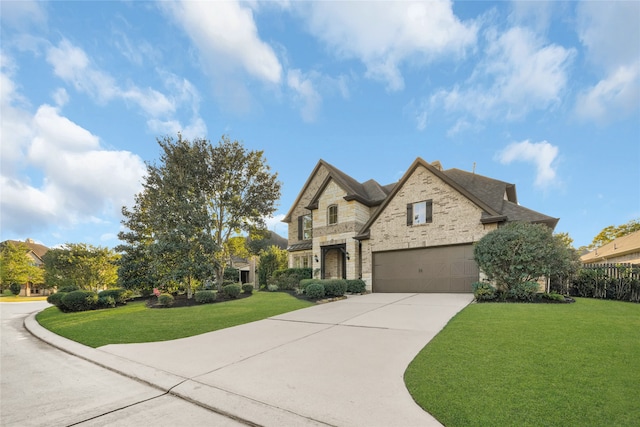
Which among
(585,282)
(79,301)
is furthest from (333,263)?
(79,301)

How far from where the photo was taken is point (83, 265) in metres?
16.9

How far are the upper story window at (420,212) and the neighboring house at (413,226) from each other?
0.05 meters

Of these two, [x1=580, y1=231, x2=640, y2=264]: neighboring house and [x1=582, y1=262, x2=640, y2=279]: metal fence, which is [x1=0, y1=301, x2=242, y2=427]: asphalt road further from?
[x1=580, y1=231, x2=640, y2=264]: neighboring house

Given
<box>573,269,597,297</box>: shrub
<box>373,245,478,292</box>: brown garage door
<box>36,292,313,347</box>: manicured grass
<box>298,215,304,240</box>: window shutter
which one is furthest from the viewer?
<box>298,215,304,240</box>: window shutter

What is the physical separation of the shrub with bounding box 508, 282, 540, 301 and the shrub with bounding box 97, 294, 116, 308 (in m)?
17.6

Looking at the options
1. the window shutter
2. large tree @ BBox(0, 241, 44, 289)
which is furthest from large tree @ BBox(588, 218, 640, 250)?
large tree @ BBox(0, 241, 44, 289)

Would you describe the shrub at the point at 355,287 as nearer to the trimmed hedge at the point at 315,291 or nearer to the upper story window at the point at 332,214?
the trimmed hedge at the point at 315,291

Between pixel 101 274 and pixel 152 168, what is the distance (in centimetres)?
735

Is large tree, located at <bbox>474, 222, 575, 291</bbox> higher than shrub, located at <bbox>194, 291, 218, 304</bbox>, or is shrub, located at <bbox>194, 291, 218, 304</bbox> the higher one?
large tree, located at <bbox>474, 222, 575, 291</bbox>

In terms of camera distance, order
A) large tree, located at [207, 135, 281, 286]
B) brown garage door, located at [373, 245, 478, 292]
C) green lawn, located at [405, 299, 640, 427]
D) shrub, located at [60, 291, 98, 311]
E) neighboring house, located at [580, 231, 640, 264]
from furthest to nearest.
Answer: neighboring house, located at [580, 231, 640, 264]
large tree, located at [207, 135, 281, 286]
brown garage door, located at [373, 245, 478, 292]
shrub, located at [60, 291, 98, 311]
green lawn, located at [405, 299, 640, 427]

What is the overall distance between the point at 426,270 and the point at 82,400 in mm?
14639

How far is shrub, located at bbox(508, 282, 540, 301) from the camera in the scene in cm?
1064

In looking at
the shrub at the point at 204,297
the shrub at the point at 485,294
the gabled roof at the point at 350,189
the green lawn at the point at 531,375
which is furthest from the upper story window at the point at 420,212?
the shrub at the point at 204,297

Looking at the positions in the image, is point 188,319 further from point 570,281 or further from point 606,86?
point 606,86
